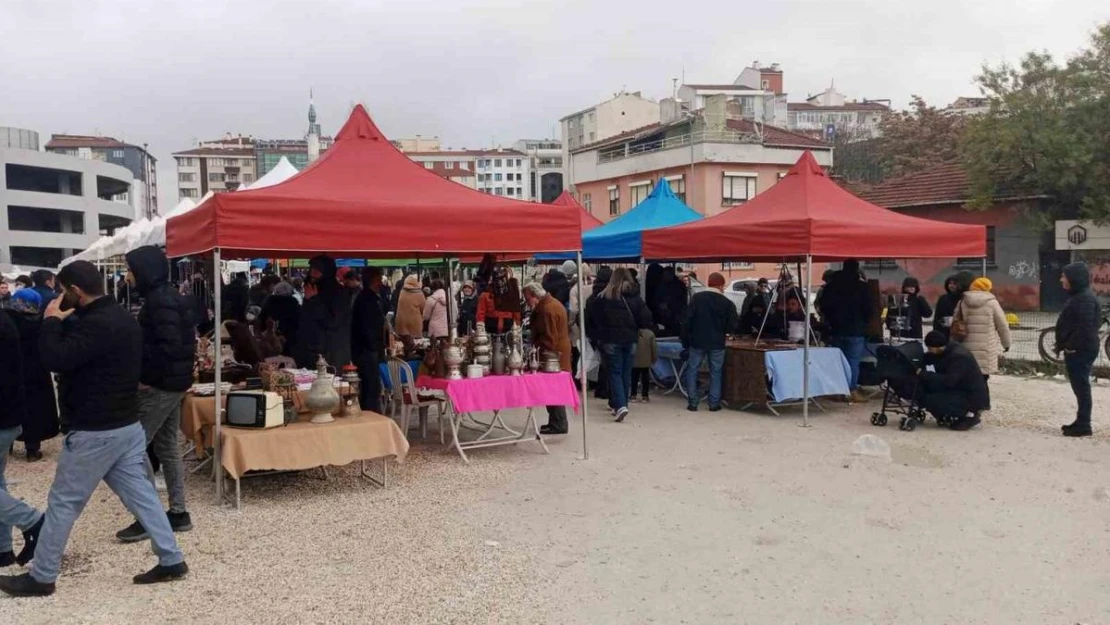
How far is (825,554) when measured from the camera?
469cm

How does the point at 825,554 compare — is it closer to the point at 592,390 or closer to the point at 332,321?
the point at 332,321

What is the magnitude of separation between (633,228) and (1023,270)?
1857cm

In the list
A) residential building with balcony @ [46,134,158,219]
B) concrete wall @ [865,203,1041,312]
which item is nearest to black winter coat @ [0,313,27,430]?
concrete wall @ [865,203,1041,312]

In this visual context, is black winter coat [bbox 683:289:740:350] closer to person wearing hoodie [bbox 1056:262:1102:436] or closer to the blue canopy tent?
the blue canopy tent

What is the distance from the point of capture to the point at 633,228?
1199 centimetres

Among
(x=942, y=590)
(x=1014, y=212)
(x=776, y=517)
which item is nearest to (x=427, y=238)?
(x=776, y=517)

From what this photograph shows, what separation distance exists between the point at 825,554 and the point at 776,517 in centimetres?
69

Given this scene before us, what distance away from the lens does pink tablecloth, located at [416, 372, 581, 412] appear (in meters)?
6.73

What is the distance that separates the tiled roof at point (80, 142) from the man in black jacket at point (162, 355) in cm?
9883

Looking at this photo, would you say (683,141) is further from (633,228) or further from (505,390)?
(505,390)

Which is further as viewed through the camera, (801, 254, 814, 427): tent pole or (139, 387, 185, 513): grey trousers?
(801, 254, 814, 427): tent pole

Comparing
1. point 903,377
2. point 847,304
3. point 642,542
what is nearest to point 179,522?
point 642,542

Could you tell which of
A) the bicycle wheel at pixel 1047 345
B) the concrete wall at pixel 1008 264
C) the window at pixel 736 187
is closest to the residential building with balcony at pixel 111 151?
the window at pixel 736 187

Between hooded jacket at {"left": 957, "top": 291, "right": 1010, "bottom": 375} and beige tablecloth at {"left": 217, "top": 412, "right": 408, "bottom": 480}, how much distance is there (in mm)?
5962
